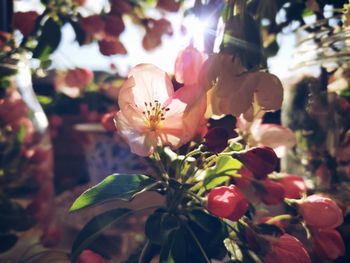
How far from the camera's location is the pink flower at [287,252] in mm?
427

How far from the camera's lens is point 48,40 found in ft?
2.55

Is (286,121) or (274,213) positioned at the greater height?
(286,121)

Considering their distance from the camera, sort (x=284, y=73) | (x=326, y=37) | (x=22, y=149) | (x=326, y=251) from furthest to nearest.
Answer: (x=22, y=149) < (x=284, y=73) < (x=326, y=37) < (x=326, y=251)

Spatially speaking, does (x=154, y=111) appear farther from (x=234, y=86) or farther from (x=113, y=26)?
(x=113, y=26)

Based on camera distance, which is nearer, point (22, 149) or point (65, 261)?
point (65, 261)

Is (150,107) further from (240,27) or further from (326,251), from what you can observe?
(326,251)

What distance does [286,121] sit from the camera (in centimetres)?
75

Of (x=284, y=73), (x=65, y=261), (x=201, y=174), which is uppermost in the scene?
(x=284, y=73)

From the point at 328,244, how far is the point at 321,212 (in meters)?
0.04

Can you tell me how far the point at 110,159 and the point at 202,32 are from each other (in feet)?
2.03

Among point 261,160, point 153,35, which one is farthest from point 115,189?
point 153,35

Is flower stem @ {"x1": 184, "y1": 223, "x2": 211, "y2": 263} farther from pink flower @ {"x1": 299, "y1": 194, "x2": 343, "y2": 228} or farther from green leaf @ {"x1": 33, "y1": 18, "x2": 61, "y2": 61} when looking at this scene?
green leaf @ {"x1": 33, "y1": 18, "x2": 61, "y2": 61}

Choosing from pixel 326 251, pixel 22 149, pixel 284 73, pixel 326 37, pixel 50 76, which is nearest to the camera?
pixel 326 251

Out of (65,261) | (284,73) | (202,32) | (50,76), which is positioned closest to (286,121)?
(284,73)
